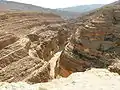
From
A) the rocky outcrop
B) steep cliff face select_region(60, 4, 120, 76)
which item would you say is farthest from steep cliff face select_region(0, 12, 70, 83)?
the rocky outcrop

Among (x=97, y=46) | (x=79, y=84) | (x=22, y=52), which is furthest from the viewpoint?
(x=22, y=52)

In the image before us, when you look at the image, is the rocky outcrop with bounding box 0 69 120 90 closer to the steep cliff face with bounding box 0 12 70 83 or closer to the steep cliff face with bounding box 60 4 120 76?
the steep cliff face with bounding box 60 4 120 76

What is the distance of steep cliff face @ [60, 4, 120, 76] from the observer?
48.8 feet

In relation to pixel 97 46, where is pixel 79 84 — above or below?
above

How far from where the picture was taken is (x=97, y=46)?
15.6 metres

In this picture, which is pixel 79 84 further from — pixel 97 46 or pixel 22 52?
pixel 22 52

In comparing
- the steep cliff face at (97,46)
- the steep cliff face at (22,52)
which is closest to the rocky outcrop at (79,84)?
the steep cliff face at (97,46)

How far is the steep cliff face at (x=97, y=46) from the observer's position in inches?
586

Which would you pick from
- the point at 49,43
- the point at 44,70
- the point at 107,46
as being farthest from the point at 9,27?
the point at 107,46

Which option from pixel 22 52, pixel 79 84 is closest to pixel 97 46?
pixel 22 52

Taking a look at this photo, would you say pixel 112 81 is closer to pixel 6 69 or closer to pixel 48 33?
pixel 6 69

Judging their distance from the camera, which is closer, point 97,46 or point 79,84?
point 79,84

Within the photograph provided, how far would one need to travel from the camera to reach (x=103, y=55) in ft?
49.1

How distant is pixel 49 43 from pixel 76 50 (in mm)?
12513
